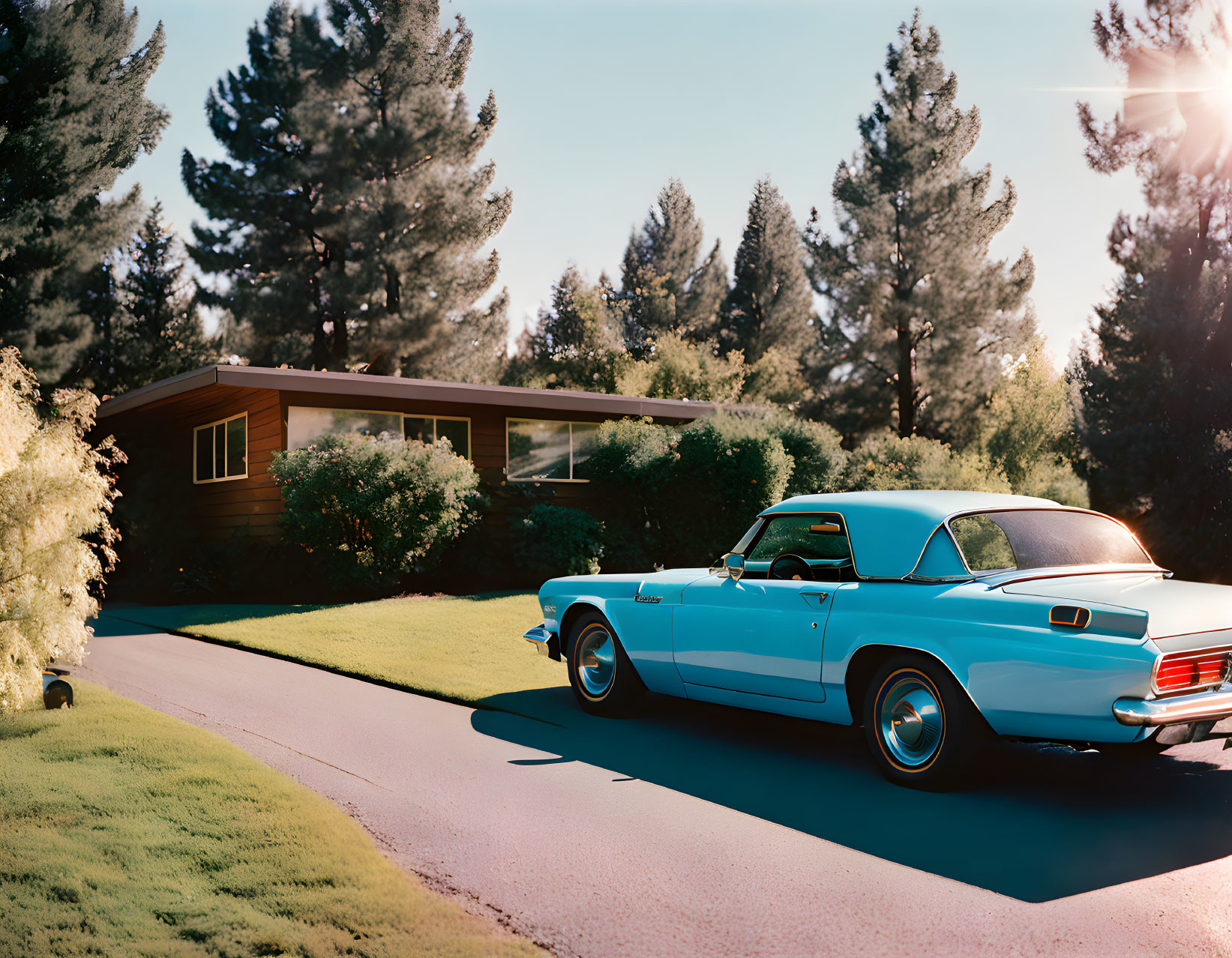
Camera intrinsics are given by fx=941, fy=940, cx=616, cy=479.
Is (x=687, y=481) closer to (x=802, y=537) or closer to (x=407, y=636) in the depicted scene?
(x=407, y=636)

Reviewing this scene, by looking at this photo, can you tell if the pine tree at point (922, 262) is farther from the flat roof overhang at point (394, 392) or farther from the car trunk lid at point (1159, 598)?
the car trunk lid at point (1159, 598)

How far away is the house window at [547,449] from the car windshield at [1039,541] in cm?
1359

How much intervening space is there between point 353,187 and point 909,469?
19740 millimetres

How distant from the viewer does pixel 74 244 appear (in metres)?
28.3

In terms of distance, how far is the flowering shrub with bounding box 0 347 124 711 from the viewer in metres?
6.28

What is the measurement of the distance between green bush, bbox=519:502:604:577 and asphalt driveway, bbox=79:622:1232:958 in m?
8.74

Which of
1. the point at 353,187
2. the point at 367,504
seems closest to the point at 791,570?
the point at 367,504

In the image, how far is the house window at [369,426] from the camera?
1627 centimetres

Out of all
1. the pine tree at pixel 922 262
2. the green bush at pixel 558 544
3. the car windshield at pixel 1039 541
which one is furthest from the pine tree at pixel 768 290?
the car windshield at pixel 1039 541

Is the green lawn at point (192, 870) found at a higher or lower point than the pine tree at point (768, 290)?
lower

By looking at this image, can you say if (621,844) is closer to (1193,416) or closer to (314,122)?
(1193,416)

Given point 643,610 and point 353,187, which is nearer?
point 643,610

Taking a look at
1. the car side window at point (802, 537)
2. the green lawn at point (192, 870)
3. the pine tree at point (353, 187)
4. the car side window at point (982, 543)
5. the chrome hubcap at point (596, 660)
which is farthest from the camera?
the pine tree at point (353, 187)

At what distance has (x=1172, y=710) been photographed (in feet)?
13.8
